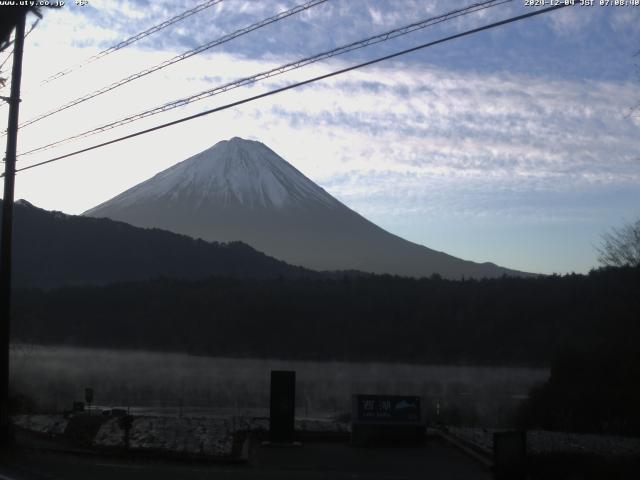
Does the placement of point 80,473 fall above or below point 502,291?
below

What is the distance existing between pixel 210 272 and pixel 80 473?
9157cm

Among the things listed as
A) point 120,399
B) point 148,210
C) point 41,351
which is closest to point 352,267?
point 148,210

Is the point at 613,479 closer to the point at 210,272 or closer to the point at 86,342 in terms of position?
the point at 86,342

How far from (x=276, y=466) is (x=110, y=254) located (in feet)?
287

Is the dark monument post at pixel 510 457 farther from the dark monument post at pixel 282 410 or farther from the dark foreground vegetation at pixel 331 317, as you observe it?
the dark foreground vegetation at pixel 331 317

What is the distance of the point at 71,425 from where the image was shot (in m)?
20.7

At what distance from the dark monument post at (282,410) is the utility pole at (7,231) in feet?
18.8

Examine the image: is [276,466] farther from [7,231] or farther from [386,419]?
[7,231]

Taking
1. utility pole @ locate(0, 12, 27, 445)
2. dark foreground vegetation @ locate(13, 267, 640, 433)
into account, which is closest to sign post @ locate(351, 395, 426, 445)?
utility pole @ locate(0, 12, 27, 445)

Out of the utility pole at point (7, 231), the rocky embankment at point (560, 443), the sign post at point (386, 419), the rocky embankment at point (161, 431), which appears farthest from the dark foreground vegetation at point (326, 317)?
the utility pole at point (7, 231)

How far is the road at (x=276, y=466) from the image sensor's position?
1515 cm

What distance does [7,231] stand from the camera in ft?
61.4

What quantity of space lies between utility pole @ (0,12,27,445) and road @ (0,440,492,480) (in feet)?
4.06

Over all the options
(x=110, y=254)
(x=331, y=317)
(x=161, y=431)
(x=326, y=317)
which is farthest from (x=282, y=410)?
(x=110, y=254)
